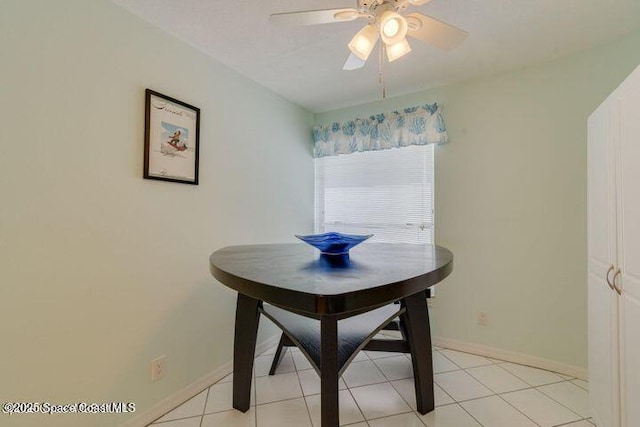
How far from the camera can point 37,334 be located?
1195 millimetres

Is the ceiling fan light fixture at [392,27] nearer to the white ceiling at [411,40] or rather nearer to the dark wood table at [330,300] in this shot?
the white ceiling at [411,40]

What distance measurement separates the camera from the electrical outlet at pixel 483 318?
224cm

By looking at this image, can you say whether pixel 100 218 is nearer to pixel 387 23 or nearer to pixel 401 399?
pixel 387 23

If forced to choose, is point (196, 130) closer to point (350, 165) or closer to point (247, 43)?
point (247, 43)

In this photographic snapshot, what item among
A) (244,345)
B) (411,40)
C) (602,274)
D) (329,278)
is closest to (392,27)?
(411,40)

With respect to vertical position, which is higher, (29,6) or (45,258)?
(29,6)

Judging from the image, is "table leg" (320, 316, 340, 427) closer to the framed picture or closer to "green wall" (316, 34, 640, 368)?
the framed picture

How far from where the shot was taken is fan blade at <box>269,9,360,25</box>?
1.10 metres

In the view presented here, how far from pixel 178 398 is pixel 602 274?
2.36 m

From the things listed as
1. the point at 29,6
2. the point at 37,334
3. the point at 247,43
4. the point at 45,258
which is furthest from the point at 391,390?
the point at 29,6

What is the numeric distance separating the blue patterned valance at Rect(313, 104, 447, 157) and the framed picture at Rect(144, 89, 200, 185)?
140 centimetres

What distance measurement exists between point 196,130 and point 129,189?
0.56 m

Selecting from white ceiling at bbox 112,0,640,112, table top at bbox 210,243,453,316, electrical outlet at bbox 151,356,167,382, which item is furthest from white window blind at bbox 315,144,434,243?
electrical outlet at bbox 151,356,167,382

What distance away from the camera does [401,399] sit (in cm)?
171
